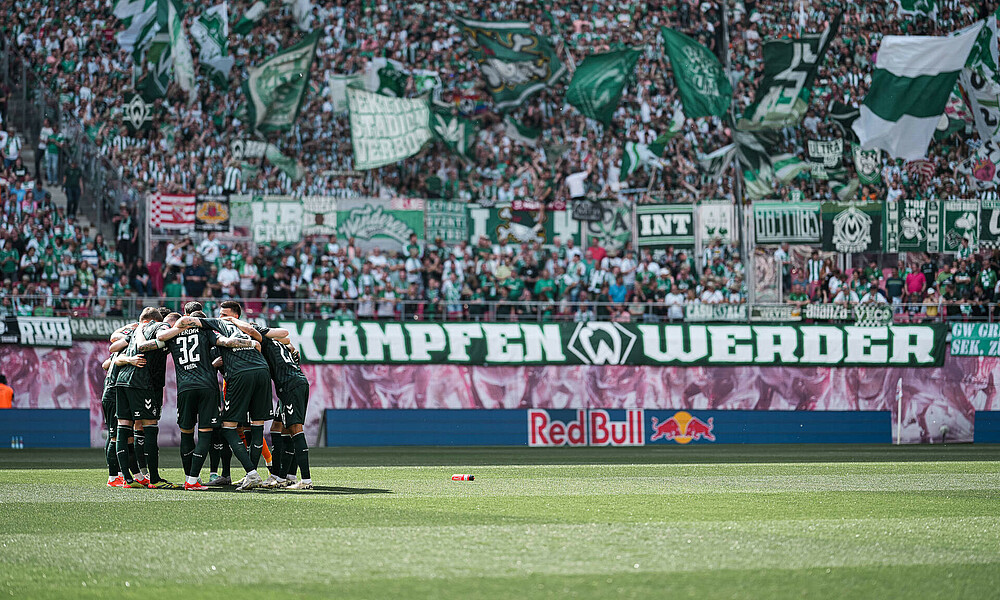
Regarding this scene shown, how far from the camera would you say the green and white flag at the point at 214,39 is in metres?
29.7

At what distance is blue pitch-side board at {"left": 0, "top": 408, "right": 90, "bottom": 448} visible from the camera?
79.1ft

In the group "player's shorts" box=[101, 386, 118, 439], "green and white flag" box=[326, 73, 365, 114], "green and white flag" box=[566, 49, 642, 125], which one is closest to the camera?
"player's shorts" box=[101, 386, 118, 439]

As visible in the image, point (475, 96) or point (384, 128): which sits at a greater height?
point (475, 96)

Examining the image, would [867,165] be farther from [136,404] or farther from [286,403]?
[136,404]

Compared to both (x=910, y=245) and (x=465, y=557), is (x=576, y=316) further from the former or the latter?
(x=465, y=557)

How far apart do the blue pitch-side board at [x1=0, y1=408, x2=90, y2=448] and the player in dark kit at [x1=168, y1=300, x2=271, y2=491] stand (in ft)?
43.1

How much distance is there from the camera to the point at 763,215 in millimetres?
27766

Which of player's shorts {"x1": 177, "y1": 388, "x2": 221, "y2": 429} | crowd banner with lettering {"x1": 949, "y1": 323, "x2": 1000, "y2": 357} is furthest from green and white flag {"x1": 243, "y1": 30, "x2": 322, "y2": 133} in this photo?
player's shorts {"x1": 177, "y1": 388, "x2": 221, "y2": 429}

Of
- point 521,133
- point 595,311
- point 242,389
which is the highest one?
point 521,133

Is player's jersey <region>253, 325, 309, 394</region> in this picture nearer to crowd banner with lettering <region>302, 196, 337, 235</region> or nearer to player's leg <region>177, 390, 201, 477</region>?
player's leg <region>177, 390, 201, 477</region>

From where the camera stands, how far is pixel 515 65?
98.0 feet

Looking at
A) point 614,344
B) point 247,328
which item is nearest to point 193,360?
point 247,328

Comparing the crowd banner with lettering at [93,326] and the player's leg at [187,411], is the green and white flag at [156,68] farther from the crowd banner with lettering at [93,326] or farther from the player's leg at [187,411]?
the player's leg at [187,411]

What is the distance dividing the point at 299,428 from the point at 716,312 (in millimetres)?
15723
